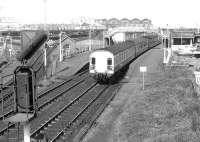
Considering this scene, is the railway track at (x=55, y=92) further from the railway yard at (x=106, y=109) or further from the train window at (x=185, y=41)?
the train window at (x=185, y=41)

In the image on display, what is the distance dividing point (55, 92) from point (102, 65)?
5015mm

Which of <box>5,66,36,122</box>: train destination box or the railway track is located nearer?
<box>5,66,36,122</box>: train destination box

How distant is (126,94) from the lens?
85.3 feet

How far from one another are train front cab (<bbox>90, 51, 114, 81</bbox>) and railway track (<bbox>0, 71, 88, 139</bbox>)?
2195 mm

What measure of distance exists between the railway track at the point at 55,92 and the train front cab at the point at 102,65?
7.20 feet

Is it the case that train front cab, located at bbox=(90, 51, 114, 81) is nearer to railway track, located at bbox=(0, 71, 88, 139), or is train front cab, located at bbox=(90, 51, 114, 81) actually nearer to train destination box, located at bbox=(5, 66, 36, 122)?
railway track, located at bbox=(0, 71, 88, 139)

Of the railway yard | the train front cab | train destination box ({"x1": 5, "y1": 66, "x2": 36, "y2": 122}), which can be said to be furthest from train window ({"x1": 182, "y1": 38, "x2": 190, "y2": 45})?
train destination box ({"x1": 5, "y1": 66, "x2": 36, "y2": 122})

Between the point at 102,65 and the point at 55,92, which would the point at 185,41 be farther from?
the point at 55,92

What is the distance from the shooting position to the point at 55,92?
26.7 m

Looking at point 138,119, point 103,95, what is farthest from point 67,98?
point 138,119

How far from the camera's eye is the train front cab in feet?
95.1

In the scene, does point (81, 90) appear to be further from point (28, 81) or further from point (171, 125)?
point (28, 81)

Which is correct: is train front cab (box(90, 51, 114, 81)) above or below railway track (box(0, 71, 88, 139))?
above

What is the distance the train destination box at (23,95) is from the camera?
22.3 ft
